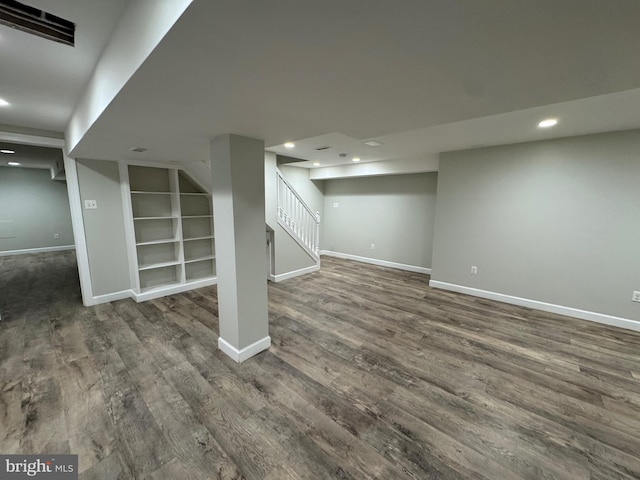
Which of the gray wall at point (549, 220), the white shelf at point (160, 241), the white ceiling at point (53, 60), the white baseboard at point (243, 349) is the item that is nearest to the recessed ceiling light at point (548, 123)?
the gray wall at point (549, 220)

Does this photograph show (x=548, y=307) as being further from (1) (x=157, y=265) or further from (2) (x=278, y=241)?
(1) (x=157, y=265)

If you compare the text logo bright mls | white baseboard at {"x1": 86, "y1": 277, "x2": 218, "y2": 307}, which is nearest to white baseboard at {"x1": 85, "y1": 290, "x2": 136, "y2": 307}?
white baseboard at {"x1": 86, "y1": 277, "x2": 218, "y2": 307}

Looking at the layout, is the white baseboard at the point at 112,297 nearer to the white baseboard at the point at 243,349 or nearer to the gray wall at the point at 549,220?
the white baseboard at the point at 243,349

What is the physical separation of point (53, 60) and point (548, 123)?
14.4 ft

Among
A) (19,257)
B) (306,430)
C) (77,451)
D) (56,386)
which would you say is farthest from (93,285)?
(19,257)

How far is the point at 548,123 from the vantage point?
8.67 feet

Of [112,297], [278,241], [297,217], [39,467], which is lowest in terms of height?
[39,467]

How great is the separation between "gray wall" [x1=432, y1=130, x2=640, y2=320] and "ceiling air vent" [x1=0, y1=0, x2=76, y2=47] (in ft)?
14.8

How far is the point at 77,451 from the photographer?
1488mm

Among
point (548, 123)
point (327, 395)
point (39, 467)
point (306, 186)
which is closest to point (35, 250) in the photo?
point (306, 186)

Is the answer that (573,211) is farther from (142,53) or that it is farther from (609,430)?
(142,53)

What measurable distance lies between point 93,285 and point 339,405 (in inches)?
154

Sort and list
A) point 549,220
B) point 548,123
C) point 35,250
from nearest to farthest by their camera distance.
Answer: point 548,123
point 549,220
point 35,250

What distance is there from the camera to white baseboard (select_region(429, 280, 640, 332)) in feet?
9.98
